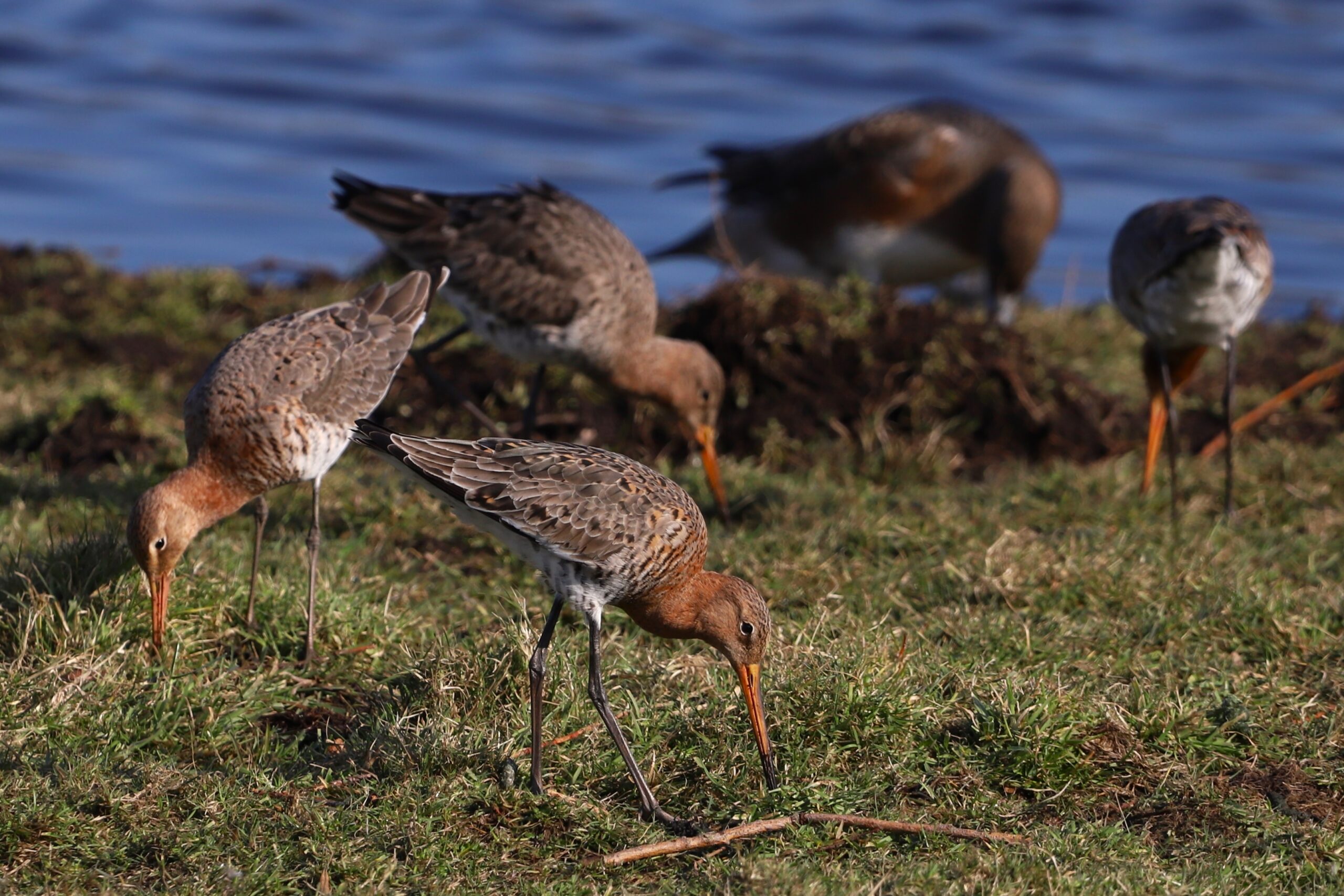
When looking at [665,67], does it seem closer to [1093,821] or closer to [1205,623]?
[1205,623]

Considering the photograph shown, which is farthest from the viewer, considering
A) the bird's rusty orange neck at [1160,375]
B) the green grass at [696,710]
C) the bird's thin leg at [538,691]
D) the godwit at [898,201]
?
the godwit at [898,201]

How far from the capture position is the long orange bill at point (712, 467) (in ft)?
23.0

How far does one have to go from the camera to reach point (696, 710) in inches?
194

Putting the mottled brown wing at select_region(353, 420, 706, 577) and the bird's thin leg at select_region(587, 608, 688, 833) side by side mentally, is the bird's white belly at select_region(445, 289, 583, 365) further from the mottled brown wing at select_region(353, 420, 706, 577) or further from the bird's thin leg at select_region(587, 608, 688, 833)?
the bird's thin leg at select_region(587, 608, 688, 833)

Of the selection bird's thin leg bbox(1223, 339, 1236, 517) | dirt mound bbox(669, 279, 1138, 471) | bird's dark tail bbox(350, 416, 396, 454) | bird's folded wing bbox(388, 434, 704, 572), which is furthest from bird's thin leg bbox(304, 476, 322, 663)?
bird's thin leg bbox(1223, 339, 1236, 517)

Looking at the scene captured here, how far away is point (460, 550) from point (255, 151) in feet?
39.2

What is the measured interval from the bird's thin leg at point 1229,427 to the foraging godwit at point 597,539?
324 centimetres

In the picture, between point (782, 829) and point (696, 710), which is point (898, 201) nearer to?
point (696, 710)

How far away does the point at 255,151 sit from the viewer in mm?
17219

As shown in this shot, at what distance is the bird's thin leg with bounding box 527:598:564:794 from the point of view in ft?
14.6

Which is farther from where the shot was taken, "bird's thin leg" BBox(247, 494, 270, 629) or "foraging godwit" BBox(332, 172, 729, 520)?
"foraging godwit" BBox(332, 172, 729, 520)

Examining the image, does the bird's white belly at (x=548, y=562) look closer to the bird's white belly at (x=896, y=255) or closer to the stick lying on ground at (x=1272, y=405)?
the stick lying on ground at (x=1272, y=405)

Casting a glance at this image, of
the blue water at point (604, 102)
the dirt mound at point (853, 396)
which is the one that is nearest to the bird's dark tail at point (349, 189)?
the dirt mound at point (853, 396)

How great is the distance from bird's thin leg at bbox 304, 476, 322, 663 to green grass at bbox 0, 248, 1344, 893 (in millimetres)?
59
